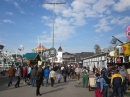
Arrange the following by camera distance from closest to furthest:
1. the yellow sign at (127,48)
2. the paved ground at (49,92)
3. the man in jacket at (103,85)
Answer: the man in jacket at (103,85) < the paved ground at (49,92) < the yellow sign at (127,48)

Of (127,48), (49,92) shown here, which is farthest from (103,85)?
(127,48)

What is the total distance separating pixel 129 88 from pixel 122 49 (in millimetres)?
3471

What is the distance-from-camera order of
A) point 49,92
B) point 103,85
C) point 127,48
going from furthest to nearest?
point 127,48
point 49,92
point 103,85

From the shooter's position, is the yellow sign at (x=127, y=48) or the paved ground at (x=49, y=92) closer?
the paved ground at (x=49, y=92)

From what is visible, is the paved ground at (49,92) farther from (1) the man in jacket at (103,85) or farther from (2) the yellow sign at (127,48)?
(2) the yellow sign at (127,48)

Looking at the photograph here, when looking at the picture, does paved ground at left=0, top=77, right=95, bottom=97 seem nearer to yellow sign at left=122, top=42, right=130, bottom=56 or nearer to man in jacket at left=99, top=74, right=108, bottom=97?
man in jacket at left=99, top=74, right=108, bottom=97

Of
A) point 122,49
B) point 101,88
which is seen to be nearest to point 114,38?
point 122,49

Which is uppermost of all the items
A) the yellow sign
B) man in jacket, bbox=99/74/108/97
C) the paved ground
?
the yellow sign

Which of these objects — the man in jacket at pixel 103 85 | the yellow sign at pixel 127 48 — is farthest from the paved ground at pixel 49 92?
the yellow sign at pixel 127 48

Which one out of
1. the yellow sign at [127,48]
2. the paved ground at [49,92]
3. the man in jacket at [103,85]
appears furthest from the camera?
the yellow sign at [127,48]

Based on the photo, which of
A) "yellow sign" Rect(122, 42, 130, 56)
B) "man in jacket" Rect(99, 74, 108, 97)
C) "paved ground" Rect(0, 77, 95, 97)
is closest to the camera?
"man in jacket" Rect(99, 74, 108, 97)

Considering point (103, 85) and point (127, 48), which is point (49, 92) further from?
point (127, 48)

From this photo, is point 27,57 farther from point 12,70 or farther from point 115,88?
point 115,88

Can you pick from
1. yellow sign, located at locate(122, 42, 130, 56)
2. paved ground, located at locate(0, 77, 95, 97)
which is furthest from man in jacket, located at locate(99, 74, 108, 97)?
yellow sign, located at locate(122, 42, 130, 56)
